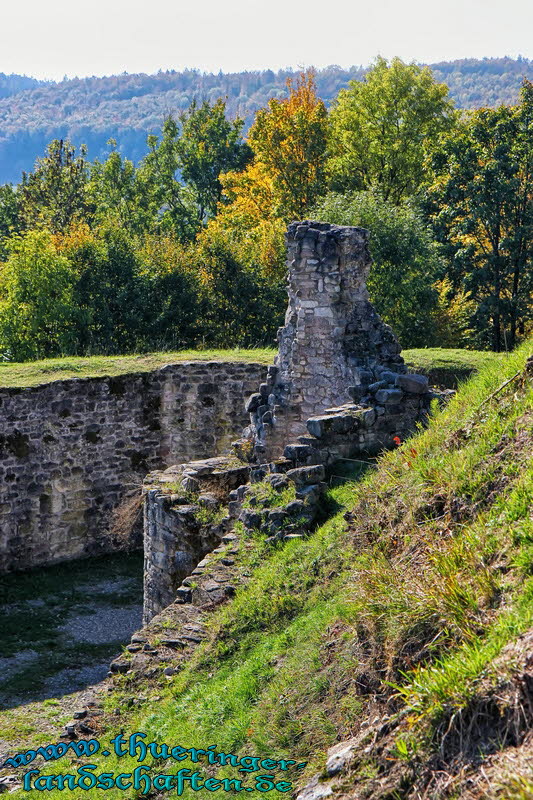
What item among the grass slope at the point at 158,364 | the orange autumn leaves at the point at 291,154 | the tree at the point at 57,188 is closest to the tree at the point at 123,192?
the tree at the point at 57,188

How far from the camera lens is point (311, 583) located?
7629 mm

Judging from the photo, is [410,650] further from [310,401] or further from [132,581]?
[132,581]

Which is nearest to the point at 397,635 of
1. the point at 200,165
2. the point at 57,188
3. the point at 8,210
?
the point at 57,188

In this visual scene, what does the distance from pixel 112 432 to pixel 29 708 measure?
6.52 m

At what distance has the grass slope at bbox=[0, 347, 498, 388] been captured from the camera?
16219mm

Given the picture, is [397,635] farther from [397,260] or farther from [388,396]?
[397,260]

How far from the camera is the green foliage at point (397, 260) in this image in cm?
2316

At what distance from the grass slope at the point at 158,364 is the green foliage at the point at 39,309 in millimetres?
5102

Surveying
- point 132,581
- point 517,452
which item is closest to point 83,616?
point 132,581

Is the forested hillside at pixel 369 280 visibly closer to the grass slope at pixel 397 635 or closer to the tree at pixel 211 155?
the grass slope at pixel 397 635

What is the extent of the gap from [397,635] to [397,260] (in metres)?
18.9

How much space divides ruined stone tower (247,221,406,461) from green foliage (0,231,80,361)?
416 inches

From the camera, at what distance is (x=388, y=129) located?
33.5 metres

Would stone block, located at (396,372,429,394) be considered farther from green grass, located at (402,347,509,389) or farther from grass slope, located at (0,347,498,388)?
green grass, located at (402,347,509,389)
